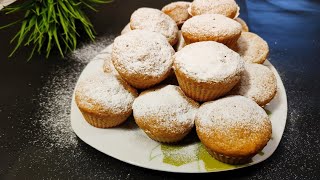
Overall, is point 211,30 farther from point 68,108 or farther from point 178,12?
point 68,108

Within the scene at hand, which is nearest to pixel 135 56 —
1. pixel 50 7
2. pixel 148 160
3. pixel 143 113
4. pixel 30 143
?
pixel 143 113

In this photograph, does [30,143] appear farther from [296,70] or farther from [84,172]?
[296,70]

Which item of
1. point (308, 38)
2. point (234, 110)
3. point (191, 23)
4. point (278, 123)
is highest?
point (191, 23)

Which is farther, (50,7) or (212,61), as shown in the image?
(50,7)

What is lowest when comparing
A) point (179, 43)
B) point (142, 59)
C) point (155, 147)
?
point (155, 147)

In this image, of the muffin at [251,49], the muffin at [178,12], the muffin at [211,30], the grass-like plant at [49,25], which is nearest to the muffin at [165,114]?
the muffin at [211,30]

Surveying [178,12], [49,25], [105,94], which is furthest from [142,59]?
[49,25]

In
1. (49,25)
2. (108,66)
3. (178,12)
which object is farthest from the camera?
(49,25)
